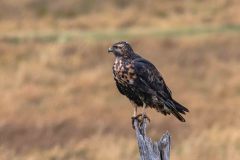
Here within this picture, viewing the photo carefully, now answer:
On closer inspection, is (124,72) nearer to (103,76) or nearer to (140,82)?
(140,82)

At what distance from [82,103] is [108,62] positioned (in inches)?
193

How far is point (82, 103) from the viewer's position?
14.6 metres

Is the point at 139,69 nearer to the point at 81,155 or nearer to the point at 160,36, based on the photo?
the point at 81,155

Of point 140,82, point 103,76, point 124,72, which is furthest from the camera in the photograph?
point 103,76

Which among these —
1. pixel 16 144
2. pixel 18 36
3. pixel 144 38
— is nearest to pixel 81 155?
pixel 16 144

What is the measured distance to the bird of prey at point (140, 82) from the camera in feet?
18.7

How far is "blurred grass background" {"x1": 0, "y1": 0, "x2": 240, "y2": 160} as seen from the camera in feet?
35.6

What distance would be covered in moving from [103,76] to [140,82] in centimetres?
1141

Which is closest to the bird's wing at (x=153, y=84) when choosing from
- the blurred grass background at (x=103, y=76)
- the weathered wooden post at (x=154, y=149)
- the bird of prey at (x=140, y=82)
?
the bird of prey at (x=140, y=82)

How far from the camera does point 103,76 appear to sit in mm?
17234

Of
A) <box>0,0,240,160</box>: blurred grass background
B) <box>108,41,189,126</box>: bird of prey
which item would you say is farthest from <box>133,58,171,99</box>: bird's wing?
<box>0,0,240,160</box>: blurred grass background

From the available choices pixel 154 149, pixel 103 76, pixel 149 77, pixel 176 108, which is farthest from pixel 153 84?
pixel 103 76

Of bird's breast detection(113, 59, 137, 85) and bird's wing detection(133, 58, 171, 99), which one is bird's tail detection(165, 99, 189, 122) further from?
bird's breast detection(113, 59, 137, 85)

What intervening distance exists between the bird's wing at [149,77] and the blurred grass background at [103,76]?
3.53 m
